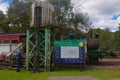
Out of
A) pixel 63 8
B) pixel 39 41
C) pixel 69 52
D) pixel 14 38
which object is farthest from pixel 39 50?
pixel 63 8

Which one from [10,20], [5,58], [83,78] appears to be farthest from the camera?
[10,20]

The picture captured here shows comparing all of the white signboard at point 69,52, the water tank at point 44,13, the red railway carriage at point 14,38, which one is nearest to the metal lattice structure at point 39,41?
the water tank at point 44,13

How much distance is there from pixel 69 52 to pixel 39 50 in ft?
7.89

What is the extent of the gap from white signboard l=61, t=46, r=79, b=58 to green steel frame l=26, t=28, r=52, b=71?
1.04 meters

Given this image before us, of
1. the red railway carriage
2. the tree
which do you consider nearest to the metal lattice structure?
the red railway carriage

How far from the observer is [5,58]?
1988 centimetres

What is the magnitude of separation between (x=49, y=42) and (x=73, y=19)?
23.1 meters

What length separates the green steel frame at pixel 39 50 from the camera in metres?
17.7

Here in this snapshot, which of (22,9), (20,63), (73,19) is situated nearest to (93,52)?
(20,63)

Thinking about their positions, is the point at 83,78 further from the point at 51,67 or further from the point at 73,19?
the point at 73,19

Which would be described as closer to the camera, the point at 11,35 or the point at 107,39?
the point at 11,35

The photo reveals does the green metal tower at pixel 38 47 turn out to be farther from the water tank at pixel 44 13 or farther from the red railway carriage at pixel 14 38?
the red railway carriage at pixel 14 38

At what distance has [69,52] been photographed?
17.7m

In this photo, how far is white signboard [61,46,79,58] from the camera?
57.6 ft
